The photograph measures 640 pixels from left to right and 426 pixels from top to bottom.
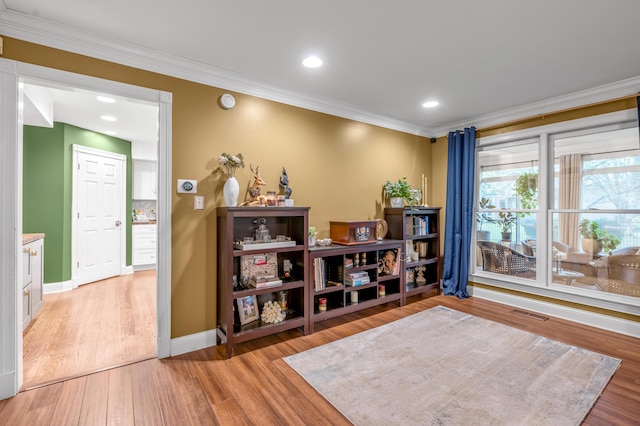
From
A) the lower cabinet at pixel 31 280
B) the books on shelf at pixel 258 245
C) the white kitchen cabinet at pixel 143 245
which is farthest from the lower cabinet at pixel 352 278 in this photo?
the white kitchen cabinet at pixel 143 245

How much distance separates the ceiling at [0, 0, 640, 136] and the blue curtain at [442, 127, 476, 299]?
995 mm

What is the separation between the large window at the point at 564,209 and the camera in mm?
3145

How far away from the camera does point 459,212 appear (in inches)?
167

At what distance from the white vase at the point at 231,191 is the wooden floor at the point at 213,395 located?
1.30 metres

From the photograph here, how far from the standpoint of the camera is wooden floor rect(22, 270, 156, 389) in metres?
2.37

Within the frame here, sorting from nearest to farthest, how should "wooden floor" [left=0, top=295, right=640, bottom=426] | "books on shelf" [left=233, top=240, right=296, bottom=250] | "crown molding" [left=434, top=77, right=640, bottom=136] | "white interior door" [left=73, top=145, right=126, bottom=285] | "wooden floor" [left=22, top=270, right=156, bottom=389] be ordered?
"wooden floor" [left=0, top=295, right=640, bottom=426], "wooden floor" [left=22, top=270, right=156, bottom=389], "books on shelf" [left=233, top=240, right=296, bottom=250], "crown molding" [left=434, top=77, right=640, bottom=136], "white interior door" [left=73, top=145, right=126, bottom=285]

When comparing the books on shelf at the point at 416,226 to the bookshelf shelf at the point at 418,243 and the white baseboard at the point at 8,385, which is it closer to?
the bookshelf shelf at the point at 418,243

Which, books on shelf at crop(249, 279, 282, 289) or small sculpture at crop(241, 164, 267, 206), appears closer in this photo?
books on shelf at crop(249, 279, 282, 289)

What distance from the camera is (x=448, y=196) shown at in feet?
14.4

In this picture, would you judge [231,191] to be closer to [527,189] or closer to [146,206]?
[527,189]

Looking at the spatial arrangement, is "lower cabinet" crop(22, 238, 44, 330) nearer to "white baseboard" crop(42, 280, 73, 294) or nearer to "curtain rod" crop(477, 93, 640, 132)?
"white baseboard" crop(42, 280, 73, 294)

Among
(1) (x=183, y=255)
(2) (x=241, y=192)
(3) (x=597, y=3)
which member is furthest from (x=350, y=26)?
(1) (x=183, y=255)

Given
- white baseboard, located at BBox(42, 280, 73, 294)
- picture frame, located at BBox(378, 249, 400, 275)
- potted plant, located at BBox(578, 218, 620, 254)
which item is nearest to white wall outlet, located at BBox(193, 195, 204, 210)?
picture frame, located at BBox(378, 249, 400, 275)

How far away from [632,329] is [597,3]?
9.91 feet
